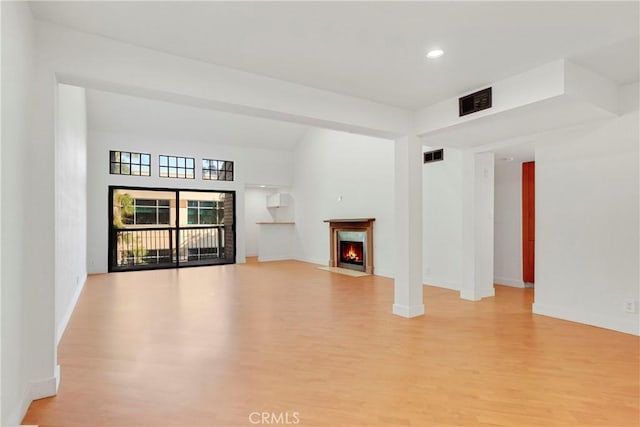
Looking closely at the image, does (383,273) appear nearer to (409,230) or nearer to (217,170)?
(409,230)

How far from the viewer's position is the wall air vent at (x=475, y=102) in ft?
11.1

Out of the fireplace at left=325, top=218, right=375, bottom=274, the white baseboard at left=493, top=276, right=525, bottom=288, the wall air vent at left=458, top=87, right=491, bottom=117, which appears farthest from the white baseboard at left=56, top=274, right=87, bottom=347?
the white baseboard at left=493, top=276, right=525, bottom=288

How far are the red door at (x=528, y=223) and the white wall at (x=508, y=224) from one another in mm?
67

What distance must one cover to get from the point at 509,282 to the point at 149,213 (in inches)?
321

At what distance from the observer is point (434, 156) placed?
6062mm

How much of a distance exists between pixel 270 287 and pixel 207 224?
13.9 feet

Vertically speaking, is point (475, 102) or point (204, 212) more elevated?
point (475, 102)

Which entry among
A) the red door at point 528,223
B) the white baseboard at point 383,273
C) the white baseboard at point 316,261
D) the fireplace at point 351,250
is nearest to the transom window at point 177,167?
the white baseboard at point 316,261

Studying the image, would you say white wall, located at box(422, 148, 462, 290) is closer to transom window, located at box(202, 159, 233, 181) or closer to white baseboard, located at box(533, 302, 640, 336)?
white baseboard, located at box(533, 302, 640, 336)

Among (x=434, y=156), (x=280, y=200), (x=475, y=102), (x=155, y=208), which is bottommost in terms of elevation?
(x=155, y=208)

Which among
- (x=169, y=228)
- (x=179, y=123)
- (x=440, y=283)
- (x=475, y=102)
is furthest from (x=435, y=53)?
(x=169, y=228)

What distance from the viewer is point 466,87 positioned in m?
3.48

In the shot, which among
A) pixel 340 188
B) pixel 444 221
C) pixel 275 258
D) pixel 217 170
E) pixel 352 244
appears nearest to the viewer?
pixel 444 221

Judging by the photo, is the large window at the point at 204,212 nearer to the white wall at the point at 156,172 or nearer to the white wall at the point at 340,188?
the white wall at the point at 156,172
